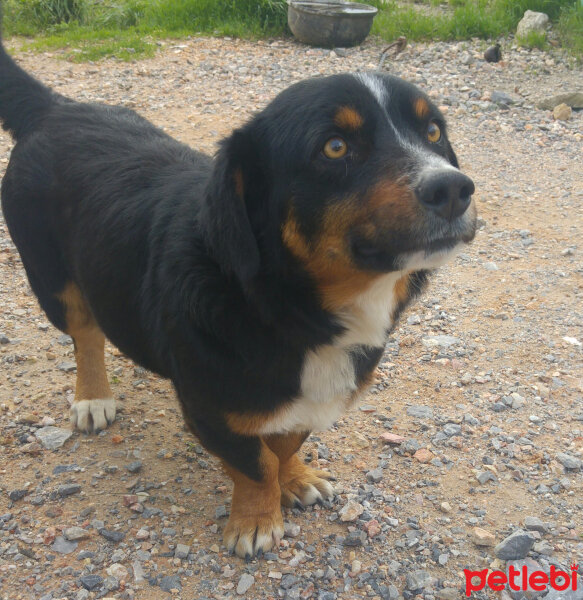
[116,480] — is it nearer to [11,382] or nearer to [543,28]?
[11,382]

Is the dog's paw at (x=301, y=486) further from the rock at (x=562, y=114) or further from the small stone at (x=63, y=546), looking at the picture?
the rock at (x=562, y=114)

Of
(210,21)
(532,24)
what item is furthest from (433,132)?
(210,21)

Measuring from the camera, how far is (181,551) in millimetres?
3100

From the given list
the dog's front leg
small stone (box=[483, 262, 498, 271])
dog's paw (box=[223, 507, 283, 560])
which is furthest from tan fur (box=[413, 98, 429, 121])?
small stone (box=[483, 262, 498, 271])

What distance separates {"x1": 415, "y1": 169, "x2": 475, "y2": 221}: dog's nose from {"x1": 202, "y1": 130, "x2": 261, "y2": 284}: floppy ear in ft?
2.13

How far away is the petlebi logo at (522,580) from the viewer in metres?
2.93

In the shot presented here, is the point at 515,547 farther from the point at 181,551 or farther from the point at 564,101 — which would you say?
the point at 564,101

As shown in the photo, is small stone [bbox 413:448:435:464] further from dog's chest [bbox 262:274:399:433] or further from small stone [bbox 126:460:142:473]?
small stone [bbox 126:460:142:473]

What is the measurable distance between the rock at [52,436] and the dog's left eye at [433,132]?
245 centimetres

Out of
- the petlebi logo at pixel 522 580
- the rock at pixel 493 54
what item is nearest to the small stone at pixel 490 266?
the petlebi logo at pixel 522 580

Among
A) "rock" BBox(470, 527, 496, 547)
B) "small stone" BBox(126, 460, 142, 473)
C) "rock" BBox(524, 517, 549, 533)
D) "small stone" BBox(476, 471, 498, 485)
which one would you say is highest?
"rock" BBox(524, 517, 549, 533)

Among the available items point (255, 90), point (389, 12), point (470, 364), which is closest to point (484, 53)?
point (389, 12)

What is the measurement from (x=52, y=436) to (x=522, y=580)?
2447 mm

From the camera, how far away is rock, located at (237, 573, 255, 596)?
9.72ft
